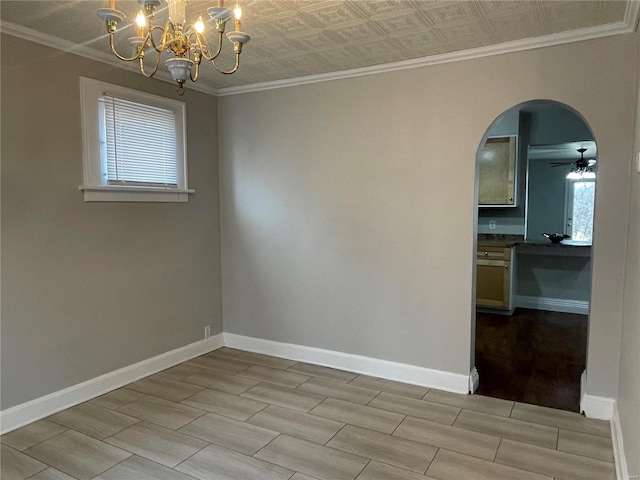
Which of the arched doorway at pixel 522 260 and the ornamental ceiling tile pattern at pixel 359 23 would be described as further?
the arched doorway at pixel 522 260

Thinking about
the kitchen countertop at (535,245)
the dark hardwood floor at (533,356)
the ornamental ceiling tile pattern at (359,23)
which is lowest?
the dark hardwood floor at (533,356)

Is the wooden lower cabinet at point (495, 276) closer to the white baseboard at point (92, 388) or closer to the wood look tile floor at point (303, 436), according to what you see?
the wood look tile floor at point (303, 436)

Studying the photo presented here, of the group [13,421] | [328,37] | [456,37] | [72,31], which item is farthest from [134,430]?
[456,37]

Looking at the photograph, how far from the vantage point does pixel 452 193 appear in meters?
3.26

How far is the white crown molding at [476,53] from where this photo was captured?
2.63 metres

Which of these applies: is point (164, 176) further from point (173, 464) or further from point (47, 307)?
point (173, 464)

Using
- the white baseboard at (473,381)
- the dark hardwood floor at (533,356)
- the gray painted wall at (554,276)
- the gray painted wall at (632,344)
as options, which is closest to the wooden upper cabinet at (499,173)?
the gray painted wall at (554,276)

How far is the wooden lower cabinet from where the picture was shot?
5.55 meters

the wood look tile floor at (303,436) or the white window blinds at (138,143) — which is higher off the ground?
the white window blinds at (138,143)

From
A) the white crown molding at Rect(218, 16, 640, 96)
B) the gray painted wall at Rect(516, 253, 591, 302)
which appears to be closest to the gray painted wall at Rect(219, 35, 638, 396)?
the white crown molding at Rect(218, 16, 640, 96)

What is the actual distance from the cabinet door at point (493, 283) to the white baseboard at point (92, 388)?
3494 millimetres

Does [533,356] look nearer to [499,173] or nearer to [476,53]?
[499,173]

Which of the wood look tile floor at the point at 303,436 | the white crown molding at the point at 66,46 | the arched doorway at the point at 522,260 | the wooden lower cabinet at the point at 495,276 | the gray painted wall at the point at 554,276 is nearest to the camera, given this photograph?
the wood look tile floor at the point at 303,436

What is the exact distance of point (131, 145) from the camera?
11.2 feet
